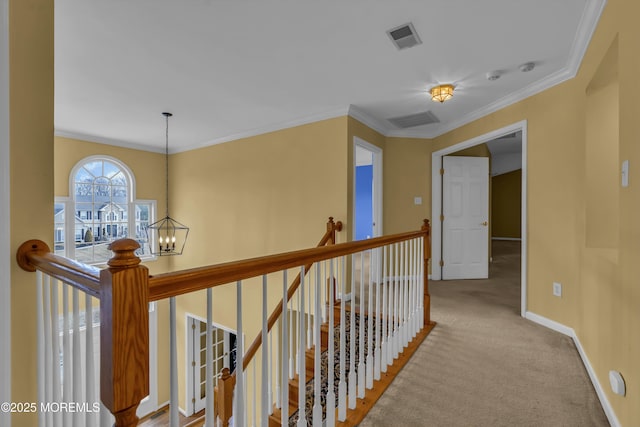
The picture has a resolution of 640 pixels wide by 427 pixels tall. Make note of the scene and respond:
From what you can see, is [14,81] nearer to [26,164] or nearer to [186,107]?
[26,164]

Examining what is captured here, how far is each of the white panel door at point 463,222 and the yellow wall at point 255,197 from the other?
1.96 meters

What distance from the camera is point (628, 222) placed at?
1388mm

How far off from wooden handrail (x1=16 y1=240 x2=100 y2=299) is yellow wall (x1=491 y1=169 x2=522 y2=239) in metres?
11.0

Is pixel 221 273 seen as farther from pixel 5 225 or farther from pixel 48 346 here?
pixel 5 225

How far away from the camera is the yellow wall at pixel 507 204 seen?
31.5 feet

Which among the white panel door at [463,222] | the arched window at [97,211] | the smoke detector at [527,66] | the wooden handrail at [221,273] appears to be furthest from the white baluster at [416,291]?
the arched window at [97,211]

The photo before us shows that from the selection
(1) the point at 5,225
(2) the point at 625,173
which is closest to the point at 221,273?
(1) the point at 5,225

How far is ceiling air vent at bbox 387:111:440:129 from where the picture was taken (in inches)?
148

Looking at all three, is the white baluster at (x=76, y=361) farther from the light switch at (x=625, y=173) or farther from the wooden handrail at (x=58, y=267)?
the light switch at (x=625, y=173)

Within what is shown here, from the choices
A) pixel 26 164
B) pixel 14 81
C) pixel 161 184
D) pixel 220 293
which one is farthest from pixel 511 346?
pixel 161 184

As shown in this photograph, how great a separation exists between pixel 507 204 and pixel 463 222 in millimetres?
6725

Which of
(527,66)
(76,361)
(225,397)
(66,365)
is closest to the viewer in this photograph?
(76,361)

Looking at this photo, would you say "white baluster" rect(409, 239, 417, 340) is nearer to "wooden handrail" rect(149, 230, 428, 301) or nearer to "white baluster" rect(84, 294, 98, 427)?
"wooden handrail" rect(149, 230, 428, 301)

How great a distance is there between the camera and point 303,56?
243cm
